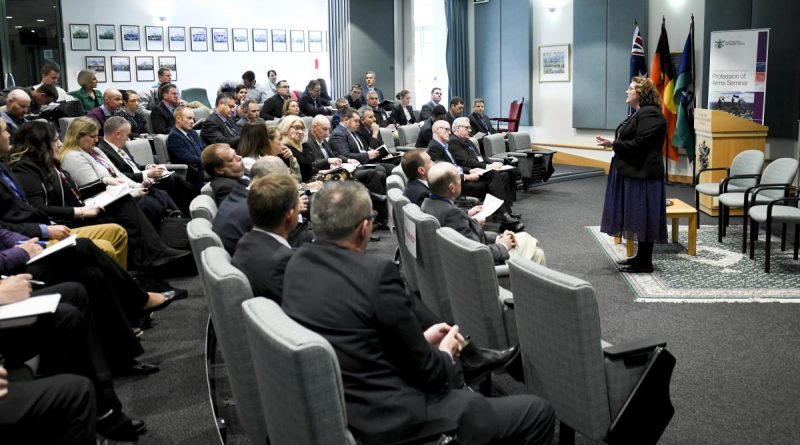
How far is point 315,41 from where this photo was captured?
15.0 meters

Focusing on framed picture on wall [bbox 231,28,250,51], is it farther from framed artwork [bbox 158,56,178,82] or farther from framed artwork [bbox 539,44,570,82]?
framed artwork [bbox 539,44,570,82]

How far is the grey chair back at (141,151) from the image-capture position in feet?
23.0

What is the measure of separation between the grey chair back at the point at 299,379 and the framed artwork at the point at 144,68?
1214 cm

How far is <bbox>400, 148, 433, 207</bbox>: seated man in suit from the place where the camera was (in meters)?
4.98

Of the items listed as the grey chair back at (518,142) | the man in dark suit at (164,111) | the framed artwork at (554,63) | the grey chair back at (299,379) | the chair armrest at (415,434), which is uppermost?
the framed artwork at (554,63)

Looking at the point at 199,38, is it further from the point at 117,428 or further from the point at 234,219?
the point at 117,428

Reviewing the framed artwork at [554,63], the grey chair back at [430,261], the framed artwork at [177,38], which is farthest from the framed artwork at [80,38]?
the grey chair back at [430,261]

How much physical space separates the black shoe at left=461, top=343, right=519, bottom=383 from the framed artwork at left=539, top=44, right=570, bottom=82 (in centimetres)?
1071

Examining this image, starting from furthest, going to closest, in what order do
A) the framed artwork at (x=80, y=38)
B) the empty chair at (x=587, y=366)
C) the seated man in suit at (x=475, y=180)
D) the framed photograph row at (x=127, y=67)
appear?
the framed photograph row at (x=127, y=67), the framed artwork at (x=80, y=38), the seated man in suit at (x=475, y=180), the empty chair at (x=587, y=366)

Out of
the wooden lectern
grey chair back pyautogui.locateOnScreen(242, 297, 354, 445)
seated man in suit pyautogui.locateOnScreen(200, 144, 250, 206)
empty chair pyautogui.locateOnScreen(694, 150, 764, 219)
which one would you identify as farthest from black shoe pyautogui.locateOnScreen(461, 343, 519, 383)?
the wooden lectern

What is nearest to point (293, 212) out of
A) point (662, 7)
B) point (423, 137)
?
point (423, 137)

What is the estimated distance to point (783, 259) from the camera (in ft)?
19.9

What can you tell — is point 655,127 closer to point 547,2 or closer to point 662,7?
point 662,7

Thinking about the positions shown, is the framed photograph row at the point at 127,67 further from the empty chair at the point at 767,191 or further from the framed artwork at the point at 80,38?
the empty chair at the point at 767,191
